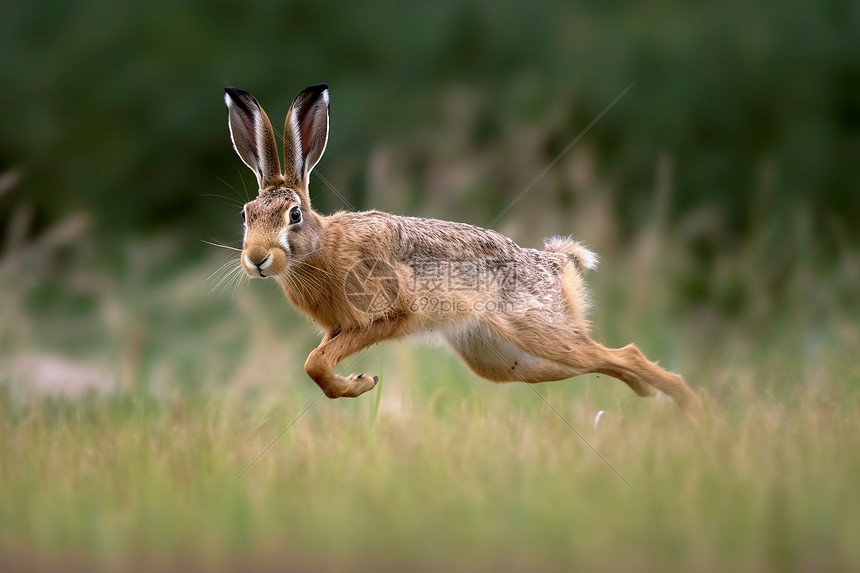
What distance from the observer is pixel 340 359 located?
3.81 metres

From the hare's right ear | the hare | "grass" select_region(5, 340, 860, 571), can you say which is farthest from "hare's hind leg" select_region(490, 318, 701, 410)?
the hare's right ear

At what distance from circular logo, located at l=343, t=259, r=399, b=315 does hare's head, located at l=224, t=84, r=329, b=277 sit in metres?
0.21

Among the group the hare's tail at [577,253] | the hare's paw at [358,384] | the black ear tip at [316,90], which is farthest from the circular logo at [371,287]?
the hare's tail at [577,253]

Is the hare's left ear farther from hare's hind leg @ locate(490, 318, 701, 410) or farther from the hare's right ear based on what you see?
hare's hind leg @ locate(490, 318, 701, 410)

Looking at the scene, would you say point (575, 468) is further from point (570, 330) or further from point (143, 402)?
point (143, 402)

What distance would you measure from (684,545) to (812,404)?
1650mm

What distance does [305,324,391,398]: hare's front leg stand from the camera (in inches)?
144

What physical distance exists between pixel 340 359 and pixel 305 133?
936 mm

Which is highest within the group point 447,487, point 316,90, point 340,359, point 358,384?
point 316,90

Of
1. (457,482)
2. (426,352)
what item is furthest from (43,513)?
(426,352)

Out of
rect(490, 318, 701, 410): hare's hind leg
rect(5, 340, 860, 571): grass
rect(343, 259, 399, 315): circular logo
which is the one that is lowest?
rect(5, 340, 860, 571): grass

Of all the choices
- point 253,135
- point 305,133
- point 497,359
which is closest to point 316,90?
point 305,133

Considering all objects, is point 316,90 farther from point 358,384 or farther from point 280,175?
point 358,384

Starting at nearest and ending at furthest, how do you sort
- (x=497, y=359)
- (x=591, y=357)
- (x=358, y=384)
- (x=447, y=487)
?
(x=447, y=487), (x=358, y=384), (x=591, y=357), (x=497, y=359)
